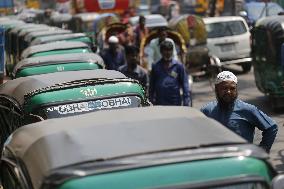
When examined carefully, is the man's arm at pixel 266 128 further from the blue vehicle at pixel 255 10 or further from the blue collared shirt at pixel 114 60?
the blue vehicle at pixel 255 10

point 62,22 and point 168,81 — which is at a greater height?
point 168,81

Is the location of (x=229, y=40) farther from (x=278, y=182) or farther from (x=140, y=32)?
(x=278, y=182)

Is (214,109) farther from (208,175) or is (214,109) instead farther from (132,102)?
(208,175)

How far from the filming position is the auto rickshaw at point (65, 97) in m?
6.91

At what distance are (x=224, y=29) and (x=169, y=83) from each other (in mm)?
11635

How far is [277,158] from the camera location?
33.9 ft

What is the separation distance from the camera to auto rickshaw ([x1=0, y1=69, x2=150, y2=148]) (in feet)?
22.7

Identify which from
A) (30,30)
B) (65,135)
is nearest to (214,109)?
(65,135)

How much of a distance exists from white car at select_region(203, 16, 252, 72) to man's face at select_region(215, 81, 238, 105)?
14557mm

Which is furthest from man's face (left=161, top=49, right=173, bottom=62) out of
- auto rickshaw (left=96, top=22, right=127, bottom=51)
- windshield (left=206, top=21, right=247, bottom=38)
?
windshield (left=206, top=21, right=247, bottom=38)

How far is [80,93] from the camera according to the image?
705 centimetres

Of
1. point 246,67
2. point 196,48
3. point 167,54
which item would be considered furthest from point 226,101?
point 246,67

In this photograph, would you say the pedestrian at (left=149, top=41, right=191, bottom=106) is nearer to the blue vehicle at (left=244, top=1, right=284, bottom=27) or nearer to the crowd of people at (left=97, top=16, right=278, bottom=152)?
the crowd of people at (left=97, top=16, right=278, bottom=152)

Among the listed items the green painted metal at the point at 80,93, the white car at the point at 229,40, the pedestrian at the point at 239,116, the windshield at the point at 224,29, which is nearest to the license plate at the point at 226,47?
the white car at the point at 229,40
